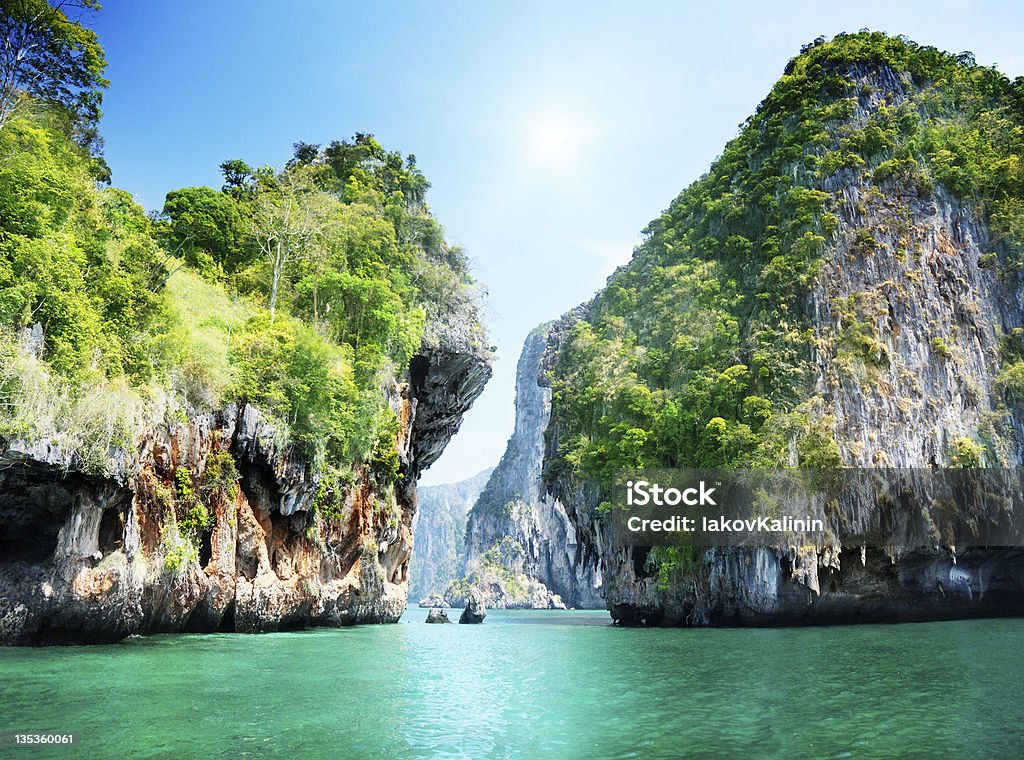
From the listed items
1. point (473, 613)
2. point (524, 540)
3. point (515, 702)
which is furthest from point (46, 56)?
point (524, 540)

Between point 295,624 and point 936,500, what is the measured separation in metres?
28.1

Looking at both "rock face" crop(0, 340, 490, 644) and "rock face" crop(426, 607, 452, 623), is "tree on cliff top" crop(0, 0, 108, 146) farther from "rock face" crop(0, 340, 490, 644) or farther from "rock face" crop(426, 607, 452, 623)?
"rock face" crop(426, 607, 452, 623)

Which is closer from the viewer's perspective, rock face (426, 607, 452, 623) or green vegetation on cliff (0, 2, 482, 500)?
green vegetation on cliff (0, 2, 482, 500)

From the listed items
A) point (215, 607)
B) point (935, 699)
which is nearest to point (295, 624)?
point (215, 607)

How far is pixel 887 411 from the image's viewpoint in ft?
103

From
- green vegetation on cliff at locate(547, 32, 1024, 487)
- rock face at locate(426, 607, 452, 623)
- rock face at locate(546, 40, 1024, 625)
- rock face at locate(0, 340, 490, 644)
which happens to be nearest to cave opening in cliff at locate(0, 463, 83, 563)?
rock face at locate(0, 340, 490, 644)

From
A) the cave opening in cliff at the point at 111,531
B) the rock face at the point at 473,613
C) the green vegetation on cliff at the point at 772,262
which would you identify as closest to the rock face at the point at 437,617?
the rock face at the point at 473,613

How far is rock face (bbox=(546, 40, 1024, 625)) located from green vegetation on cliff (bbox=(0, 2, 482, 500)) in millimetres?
14690

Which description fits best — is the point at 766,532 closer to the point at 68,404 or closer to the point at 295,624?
the point at 295,624

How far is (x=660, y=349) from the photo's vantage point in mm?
37000

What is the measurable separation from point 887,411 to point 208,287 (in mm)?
29609

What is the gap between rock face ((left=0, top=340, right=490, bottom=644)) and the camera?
14.2 metres

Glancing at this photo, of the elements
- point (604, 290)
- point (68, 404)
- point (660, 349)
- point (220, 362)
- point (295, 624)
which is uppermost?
point (604, 290)

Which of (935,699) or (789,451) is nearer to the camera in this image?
(935,699)
